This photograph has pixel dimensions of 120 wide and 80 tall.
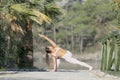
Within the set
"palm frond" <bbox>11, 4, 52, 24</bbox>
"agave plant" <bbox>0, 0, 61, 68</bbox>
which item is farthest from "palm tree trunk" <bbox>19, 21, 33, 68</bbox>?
"palm frond" <bbox>11, 4, 52, 24</bbox>

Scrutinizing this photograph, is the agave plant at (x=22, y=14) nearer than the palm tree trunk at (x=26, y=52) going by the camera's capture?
Yes

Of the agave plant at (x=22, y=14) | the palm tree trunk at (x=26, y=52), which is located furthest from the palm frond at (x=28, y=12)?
the palm tree trunk at (x=26, y=52)

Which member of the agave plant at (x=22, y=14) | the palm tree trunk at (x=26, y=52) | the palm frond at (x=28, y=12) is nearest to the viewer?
the palm frond at (x=28, y=12)

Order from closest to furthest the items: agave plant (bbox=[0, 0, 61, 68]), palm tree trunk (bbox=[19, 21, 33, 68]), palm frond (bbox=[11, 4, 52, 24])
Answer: palm frond (bbox=[11, 4, 52, 24]), agave plant (bbox=[0, 0, 61, 68]), palm tree trunk (bbox=[19, 21, 33, 68])

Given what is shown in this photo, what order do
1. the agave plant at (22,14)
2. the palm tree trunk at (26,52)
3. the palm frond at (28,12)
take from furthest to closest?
the palm tree trunk at (26,52) < the agave plant at (22,14) < the palm frond at (28,12)

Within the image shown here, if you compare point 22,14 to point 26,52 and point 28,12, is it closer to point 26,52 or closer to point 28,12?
point 28,12

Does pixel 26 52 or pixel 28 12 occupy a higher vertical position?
pixel 28 12

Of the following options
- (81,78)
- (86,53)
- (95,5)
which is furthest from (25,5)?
(95,5)

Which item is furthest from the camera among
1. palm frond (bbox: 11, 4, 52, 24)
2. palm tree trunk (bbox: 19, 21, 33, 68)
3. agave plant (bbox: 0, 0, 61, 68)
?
palm tree trunk (bbox: 19, 21, 33, 68)

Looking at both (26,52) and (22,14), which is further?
(26,52)

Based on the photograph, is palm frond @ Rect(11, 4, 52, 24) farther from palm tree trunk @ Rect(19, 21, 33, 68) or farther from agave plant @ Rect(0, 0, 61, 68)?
palm tree trunk @ Rect(19, 21, 33, 68)

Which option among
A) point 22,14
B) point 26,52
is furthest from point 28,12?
point 26,52

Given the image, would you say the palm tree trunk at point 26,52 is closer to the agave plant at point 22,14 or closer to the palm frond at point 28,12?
the agave plant at point 22,14

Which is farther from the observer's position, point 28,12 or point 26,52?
point 26,52
